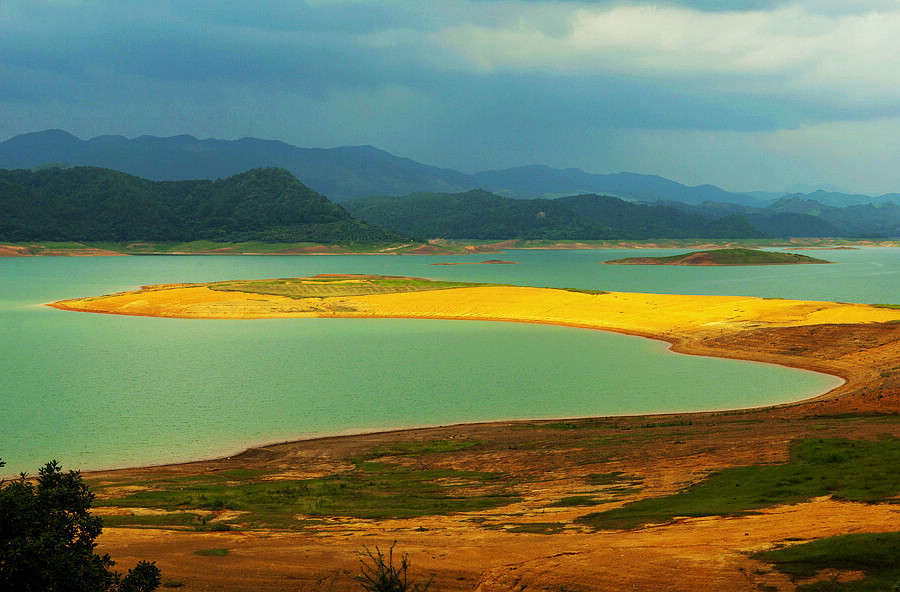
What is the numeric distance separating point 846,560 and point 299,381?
31185 millimetres

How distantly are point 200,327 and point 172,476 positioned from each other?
147ft

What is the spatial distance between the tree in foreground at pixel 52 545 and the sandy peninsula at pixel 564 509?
1.73 m

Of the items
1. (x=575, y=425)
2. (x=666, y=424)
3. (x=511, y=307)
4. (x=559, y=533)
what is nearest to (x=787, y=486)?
(x=559, y=533)

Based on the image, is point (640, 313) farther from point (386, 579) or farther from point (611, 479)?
point (386, 579)

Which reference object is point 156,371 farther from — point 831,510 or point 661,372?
point 831,510

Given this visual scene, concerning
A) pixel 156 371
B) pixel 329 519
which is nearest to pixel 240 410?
pixel 156 371

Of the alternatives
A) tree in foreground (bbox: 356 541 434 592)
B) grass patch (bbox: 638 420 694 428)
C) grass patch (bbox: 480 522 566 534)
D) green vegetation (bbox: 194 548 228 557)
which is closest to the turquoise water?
grass patch (bbox: 638 420 694 428)

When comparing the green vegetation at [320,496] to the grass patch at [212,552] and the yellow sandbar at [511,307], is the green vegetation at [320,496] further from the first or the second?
the yellow sandbar at [511,307]

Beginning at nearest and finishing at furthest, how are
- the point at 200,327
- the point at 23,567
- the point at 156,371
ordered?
the point at 23,567
the point at 156,371
the point at 200,327

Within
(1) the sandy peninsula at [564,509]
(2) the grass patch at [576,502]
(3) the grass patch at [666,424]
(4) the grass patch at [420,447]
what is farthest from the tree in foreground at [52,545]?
(3) the grass patch at [666,424]

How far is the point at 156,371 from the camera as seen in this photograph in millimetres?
41938

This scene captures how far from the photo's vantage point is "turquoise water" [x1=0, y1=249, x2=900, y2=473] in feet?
92.3

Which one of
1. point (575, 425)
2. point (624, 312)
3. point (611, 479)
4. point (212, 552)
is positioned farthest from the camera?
point (624, 312)

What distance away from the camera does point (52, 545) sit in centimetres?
1005
